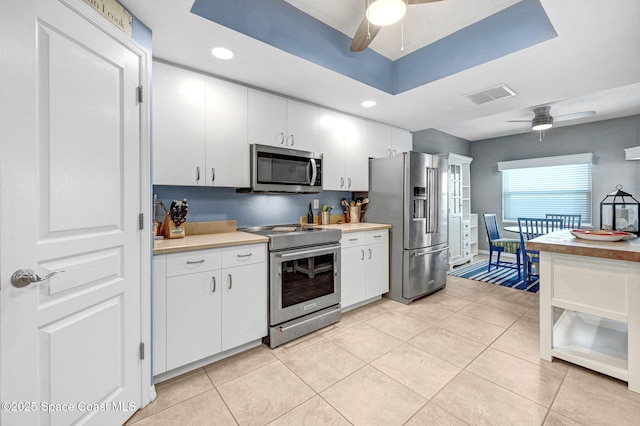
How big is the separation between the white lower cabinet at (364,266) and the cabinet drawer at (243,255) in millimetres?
976

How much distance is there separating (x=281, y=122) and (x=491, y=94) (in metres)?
→ 2.21

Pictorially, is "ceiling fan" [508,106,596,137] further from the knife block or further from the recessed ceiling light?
the knife block

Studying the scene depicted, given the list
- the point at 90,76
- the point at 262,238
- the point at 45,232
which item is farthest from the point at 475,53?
the point at 45,232

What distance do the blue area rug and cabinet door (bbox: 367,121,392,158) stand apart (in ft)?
8.01

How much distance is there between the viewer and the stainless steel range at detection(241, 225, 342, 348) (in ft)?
7.69

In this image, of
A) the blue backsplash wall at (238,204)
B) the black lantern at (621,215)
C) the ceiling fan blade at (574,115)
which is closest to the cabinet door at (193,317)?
the blue backsplash wall at (238,204)

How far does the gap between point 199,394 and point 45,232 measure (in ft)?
4.33

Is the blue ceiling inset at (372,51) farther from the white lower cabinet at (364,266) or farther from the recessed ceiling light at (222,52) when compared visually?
the white lower cabinet at (364,266)

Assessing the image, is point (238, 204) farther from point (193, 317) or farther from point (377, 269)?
point (377, 269)

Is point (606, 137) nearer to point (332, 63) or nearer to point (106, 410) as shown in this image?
point (332, 63)

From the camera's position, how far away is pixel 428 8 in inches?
83.4

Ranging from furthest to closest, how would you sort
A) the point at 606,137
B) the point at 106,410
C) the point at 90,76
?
the point at 606,137 → the point at 106,410 → the point at 90,76

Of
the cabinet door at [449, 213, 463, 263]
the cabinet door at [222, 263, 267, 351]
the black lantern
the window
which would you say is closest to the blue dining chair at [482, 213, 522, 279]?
the cabinet door at [449, 213, 463, 263]

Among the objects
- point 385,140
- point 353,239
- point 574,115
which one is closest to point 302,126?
point 353,239
